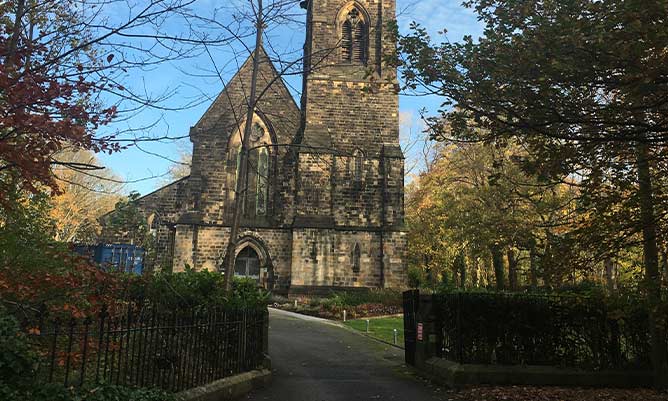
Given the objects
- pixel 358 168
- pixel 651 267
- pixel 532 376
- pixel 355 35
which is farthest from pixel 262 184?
pixel 651 267

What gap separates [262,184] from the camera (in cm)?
2692

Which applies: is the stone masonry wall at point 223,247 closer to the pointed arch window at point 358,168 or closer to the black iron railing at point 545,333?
the pointed arch window at point 358,168

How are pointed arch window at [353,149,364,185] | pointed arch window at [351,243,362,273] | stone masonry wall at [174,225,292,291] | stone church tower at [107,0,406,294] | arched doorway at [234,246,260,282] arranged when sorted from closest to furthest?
stone masonry wall at [174,225,292,291] → stone church tower at [107,0,406,294] → pointed arch window at [351,243,362,273] → arched doorway at [234,246,260,282] → pointed arch window at [353,149,364,185]

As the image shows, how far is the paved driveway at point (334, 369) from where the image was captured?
879cm

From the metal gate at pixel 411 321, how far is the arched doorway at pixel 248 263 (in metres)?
14.8

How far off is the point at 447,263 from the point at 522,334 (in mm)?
30558

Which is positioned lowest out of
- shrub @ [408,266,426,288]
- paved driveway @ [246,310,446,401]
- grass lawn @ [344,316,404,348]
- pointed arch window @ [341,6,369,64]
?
paved driveway @ [246,310,446,401]

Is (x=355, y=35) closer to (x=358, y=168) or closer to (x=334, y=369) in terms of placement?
(x=358, y=168)

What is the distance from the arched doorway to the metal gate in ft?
48.6

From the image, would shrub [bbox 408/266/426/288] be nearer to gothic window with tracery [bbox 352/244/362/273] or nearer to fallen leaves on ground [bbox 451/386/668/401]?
gothic window with tracery [bbox 352/244/362/273]

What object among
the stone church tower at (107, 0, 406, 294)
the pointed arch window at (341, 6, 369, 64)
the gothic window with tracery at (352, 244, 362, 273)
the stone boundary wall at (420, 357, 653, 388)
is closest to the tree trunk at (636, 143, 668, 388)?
the stone boundary wall at (420, 357, 653, 388)

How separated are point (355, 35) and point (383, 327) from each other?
659 inches

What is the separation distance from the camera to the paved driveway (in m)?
8.79

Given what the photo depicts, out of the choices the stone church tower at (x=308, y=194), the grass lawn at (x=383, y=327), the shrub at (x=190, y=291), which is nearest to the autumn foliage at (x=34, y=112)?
the shrub at (x=190, y=291)
